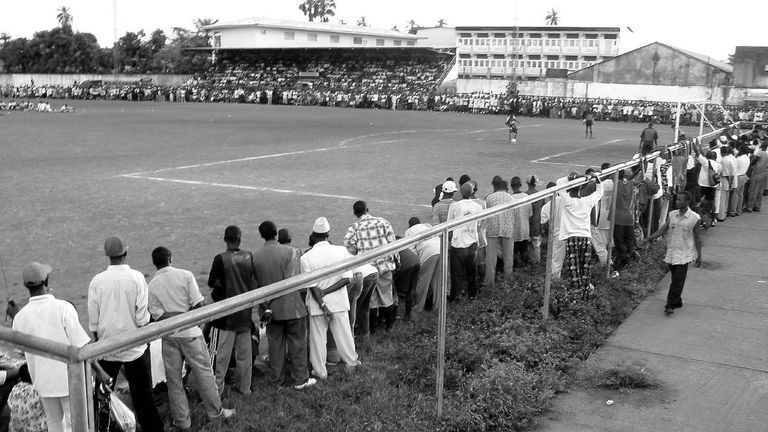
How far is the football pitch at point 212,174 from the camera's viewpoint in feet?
37.7

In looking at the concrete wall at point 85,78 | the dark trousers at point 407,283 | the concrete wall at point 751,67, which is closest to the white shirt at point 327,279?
the dark trousers at point 407,283

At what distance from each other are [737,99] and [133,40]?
64.3 metres

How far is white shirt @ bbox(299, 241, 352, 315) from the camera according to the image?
5.74 meters

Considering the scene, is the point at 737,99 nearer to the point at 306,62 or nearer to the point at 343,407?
the point at 306,62

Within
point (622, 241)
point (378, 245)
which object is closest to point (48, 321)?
point (378, 245)

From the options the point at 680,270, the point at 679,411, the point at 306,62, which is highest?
the point at 306,62

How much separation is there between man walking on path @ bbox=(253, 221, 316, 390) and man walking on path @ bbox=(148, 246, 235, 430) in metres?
0.61

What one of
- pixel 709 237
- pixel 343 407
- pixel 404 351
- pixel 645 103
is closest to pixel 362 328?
pixel 404 351

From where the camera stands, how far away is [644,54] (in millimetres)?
54969

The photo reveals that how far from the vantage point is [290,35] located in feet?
285

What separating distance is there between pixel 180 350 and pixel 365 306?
2.09 m

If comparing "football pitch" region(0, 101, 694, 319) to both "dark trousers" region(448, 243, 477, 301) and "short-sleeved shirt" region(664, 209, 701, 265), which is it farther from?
"short-sleeved shirt" region(664, 209, 701, 265)

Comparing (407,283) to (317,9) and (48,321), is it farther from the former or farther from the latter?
(317,9)

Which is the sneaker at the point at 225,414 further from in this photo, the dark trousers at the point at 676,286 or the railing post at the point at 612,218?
the railing post at the point at 612,218
